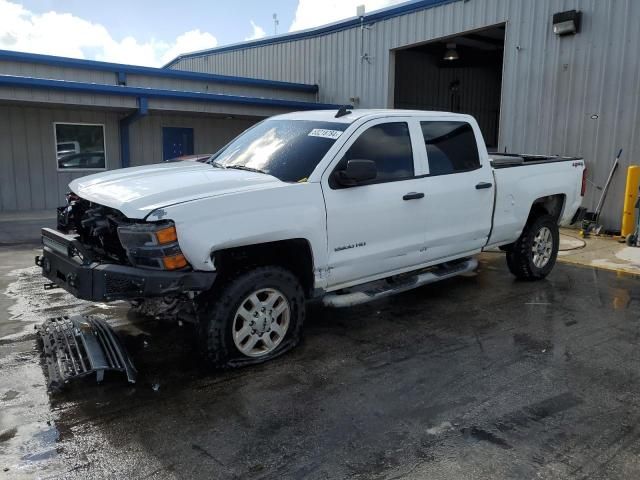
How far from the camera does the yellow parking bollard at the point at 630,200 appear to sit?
32.5 feet

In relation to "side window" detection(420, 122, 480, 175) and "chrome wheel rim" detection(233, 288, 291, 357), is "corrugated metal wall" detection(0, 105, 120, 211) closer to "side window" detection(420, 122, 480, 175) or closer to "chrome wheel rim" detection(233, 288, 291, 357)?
"side window" detection(420, 122, 480, 175)

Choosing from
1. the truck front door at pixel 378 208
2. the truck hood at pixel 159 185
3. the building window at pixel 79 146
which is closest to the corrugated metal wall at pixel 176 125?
the building window at pixel 79 146

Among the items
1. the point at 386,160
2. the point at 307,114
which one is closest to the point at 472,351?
the point at 386,160

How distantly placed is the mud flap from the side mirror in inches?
A: 86.1

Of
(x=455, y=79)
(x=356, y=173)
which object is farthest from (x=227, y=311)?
(x=455, y=79)

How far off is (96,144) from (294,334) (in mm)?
12425

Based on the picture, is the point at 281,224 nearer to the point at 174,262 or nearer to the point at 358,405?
the point at 174,262

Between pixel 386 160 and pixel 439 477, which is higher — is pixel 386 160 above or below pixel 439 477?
above

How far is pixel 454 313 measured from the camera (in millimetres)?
5699

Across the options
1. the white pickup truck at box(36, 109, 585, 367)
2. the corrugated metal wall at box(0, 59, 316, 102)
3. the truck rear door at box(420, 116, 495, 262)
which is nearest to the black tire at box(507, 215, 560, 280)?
the white pickup truck at box(36, 109, 585, 367)

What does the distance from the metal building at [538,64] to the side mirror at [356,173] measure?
26.9 ft

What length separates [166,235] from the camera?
365 centimetres

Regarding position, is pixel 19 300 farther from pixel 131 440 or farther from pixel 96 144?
pixel 96 144

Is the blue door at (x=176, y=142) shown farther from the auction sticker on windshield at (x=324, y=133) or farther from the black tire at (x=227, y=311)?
the black tire at (x=227, y=311)
